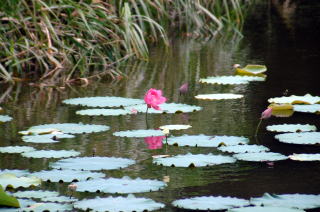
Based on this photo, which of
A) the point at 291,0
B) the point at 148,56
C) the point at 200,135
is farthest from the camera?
the point at 291,0

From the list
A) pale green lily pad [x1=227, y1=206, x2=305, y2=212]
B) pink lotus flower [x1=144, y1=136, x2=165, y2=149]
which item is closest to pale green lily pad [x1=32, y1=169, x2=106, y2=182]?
pink lotus flower [x1=144, y1=136, x2=165, y2=149]

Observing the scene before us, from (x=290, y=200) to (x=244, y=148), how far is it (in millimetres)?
815

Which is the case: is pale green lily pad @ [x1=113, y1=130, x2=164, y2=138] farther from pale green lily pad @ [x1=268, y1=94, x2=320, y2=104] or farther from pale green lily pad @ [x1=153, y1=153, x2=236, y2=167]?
pale green lily pad @ [x1=268, y1=94, x2=320, y2=104]

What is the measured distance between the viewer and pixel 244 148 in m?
3.61

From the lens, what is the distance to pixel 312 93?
5.03 metres

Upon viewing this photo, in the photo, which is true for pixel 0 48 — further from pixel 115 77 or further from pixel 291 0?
pixel 291 0

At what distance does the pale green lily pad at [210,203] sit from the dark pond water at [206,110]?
45mm

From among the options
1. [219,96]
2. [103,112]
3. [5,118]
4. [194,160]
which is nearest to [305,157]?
[194,160]

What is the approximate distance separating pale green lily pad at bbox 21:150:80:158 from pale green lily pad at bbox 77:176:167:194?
46 cm

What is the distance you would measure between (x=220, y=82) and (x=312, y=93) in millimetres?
659

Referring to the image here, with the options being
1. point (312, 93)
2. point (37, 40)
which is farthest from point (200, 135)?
point (37, 40)

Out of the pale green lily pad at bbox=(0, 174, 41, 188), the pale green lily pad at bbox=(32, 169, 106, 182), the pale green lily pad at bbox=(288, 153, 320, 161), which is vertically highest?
the pale green lily pad at bbox=(0, 174, 41, 188)

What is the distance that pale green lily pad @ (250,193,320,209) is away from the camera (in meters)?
2.76

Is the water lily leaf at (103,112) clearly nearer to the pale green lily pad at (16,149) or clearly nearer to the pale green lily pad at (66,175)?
the pale green lily pad at (16,149)
